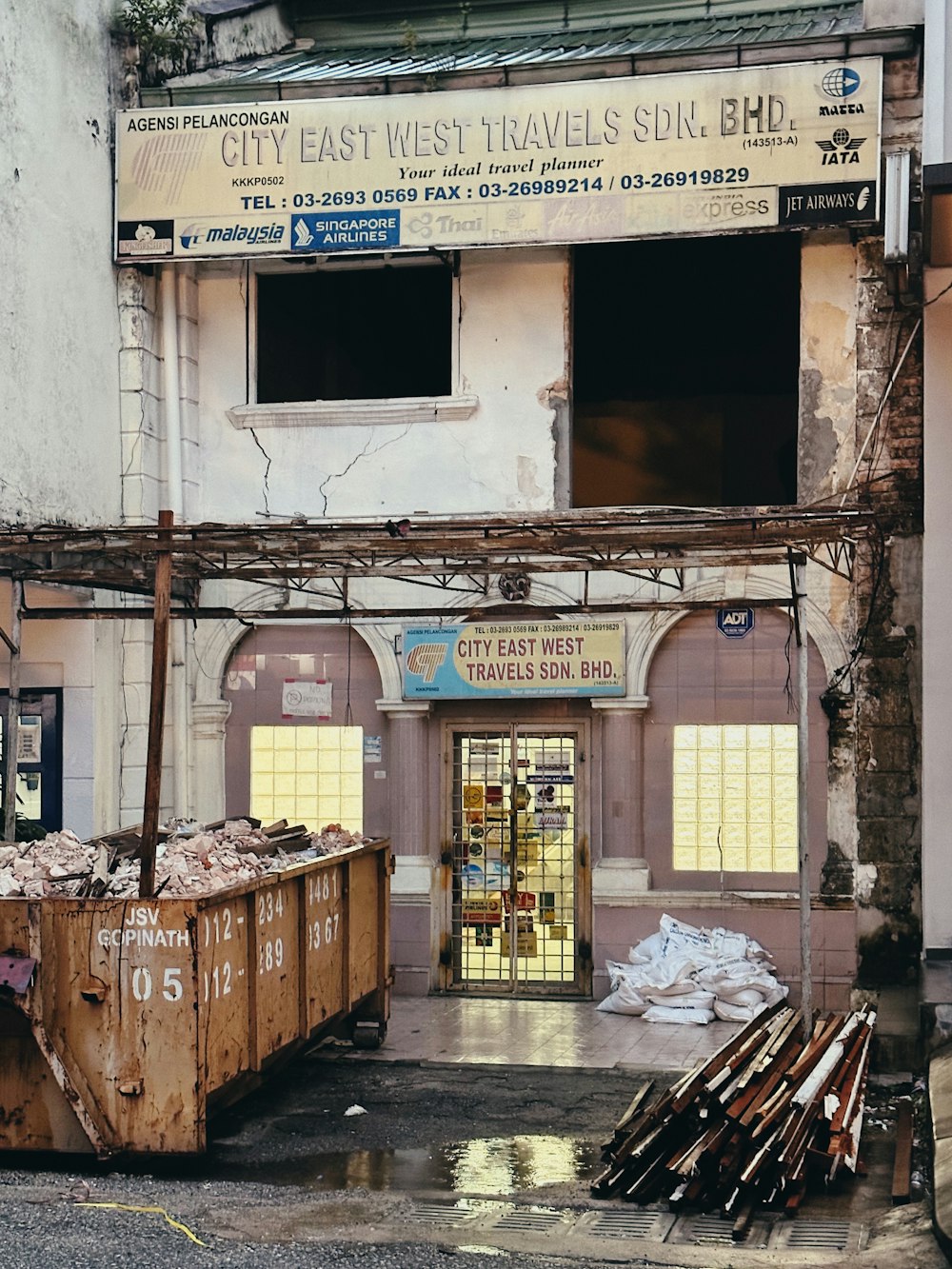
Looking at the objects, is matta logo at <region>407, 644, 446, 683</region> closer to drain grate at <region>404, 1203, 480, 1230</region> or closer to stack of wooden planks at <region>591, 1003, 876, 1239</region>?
stack of wooden planks at <region>591, 1003, 876, 1239</region>

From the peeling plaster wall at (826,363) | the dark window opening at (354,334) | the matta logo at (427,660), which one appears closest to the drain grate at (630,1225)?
the matta logo at (427,660)

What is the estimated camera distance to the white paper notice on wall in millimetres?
15312

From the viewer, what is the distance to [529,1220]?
831cm

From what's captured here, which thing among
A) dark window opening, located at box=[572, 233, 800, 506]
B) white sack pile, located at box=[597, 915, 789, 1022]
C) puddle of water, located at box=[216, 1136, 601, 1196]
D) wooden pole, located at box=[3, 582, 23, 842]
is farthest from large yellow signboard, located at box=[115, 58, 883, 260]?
puddle of water, located at box=[216, 1136, 601, 1196]

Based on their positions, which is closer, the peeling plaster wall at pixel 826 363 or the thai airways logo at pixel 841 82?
the thai airways logo at pixel 841 82

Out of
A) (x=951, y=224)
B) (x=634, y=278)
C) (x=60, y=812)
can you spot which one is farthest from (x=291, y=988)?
(x=634, y=278)

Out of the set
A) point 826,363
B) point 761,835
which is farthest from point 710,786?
point 826,363

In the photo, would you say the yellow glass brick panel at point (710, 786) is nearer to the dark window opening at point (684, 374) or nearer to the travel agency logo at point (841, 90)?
the dark window opening at point (684, 374)

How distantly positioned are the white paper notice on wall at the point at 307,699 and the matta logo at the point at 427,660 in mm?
917

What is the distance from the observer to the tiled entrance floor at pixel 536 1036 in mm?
12367

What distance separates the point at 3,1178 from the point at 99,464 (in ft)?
24.1

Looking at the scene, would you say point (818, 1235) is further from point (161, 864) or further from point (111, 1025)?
point (161, 864)

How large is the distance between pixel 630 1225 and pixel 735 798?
671cm

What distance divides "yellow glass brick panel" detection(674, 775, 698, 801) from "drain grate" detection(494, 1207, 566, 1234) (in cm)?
645
